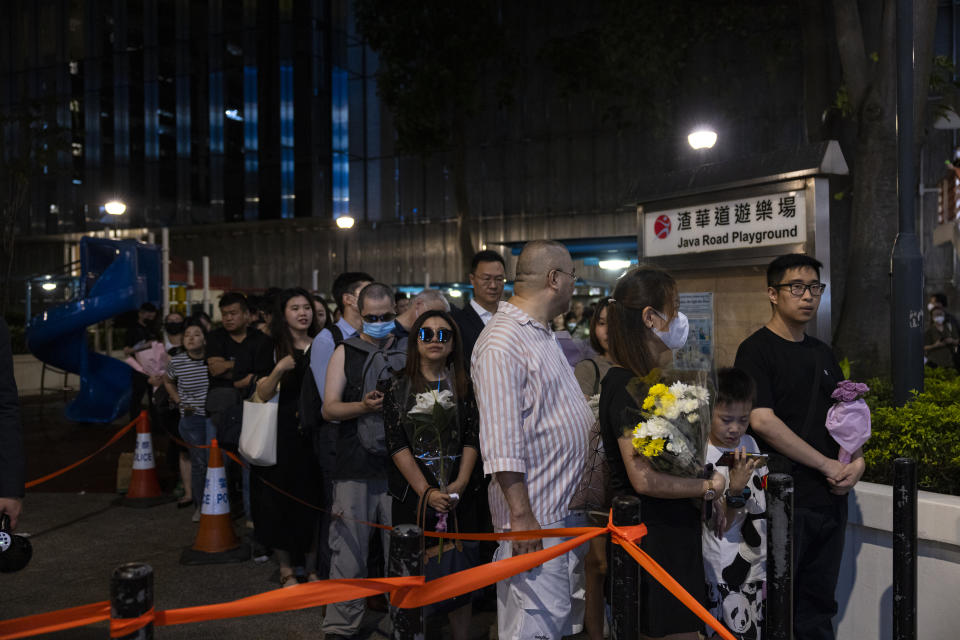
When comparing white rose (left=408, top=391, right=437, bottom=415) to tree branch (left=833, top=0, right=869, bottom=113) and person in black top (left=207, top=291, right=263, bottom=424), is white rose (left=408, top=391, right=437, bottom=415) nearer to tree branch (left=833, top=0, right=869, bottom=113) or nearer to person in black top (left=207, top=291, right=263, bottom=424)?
person in black top (left=207, top=291, right=263, bottom=424)

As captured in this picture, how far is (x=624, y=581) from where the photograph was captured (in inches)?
110

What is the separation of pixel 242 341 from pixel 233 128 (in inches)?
1186

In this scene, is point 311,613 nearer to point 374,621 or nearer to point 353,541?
point 374,621

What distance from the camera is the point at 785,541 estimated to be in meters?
3.07

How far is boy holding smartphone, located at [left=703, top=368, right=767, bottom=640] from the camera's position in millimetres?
3693

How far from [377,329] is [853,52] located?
5.59 m

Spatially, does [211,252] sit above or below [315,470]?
above

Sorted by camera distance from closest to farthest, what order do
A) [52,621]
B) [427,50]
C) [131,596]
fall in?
[131,596], [52,621], [427,50]

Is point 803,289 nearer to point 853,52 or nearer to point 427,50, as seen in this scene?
point 853,52

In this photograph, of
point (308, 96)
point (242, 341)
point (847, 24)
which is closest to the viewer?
point (242, 341)

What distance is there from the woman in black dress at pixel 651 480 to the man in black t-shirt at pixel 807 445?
72 centimetres

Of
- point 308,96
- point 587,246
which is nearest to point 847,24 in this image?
point 587,246

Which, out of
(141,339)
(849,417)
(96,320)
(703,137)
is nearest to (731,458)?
(849,417)

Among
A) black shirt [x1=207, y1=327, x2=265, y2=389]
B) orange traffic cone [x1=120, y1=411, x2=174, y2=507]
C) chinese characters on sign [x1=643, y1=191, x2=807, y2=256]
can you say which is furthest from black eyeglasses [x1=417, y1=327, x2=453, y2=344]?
orange traffic cone [x1=120, y1=411, x2=174, y2=507]
